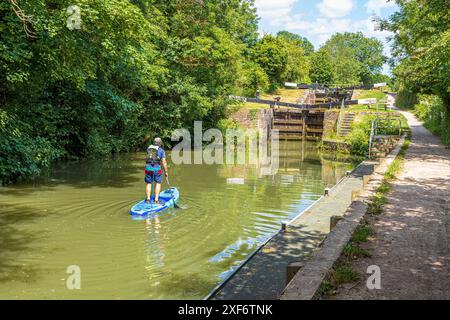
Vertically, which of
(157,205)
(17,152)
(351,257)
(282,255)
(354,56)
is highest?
(354,56)

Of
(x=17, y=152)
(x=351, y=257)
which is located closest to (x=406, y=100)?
(x=17, y=152)

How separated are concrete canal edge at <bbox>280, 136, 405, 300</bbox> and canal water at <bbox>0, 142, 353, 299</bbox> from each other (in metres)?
1.84

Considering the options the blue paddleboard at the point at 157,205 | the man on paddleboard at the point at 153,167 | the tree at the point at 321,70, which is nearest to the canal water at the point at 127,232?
the blue paddleboard at the point at 157,205

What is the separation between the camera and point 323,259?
539 cm

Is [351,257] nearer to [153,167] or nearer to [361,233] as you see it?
[361,233]

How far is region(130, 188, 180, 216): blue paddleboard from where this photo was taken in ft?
34.1

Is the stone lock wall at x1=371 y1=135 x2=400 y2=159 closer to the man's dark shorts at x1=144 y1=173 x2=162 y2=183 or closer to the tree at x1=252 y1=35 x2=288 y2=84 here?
the man's dark shorts at x1=144 y1=173 x2=162 y2=183

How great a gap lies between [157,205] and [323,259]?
6.17 metres

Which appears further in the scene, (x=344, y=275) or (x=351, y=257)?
(x=351, y=257)

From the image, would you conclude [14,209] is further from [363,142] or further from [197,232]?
[363,142]

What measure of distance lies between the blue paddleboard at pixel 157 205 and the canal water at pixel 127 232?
24cm

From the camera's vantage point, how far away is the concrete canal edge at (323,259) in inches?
175

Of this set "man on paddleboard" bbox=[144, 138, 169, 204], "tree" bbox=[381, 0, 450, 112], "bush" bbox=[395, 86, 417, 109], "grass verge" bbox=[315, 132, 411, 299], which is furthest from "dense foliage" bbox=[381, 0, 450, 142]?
"bush" bbox=[395, 86, 417, 109]

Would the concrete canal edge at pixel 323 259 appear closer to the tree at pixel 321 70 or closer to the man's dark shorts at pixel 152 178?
the man's dark shorts at pixel 152 178
